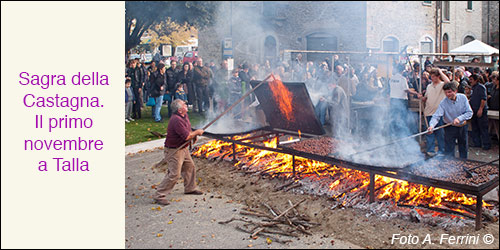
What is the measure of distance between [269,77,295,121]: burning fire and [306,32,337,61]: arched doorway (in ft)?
56.2

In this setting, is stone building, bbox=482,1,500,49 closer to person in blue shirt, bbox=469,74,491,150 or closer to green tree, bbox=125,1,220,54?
green tree, bbox=125,1,220,54

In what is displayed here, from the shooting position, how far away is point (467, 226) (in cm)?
559

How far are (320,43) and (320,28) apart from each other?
86 cm

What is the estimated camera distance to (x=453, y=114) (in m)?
7.70

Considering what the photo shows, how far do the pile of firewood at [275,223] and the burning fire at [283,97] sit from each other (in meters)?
2.61

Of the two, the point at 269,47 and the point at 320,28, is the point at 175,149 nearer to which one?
the point at 320,28

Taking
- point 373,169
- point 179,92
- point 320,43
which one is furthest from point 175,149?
point 320,43

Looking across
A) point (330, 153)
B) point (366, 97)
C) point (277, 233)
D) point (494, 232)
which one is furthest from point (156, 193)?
point (366, 97)

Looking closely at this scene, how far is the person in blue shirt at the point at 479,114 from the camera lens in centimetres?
975

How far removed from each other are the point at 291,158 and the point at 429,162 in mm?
2362

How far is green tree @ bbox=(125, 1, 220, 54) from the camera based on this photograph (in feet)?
61.3

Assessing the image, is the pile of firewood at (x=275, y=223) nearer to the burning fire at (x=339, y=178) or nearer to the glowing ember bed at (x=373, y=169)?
the burning fire at (x=339, y=178)

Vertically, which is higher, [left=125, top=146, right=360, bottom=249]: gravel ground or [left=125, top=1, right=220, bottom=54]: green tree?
[left=125, top=1, right=220, bottom=54]: green tree

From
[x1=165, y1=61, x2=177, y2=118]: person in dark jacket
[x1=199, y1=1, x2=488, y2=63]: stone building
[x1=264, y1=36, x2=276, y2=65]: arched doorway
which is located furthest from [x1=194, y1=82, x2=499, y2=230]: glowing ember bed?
[x1=264, y1=36, x2=276, y2=65]: arched doorway
